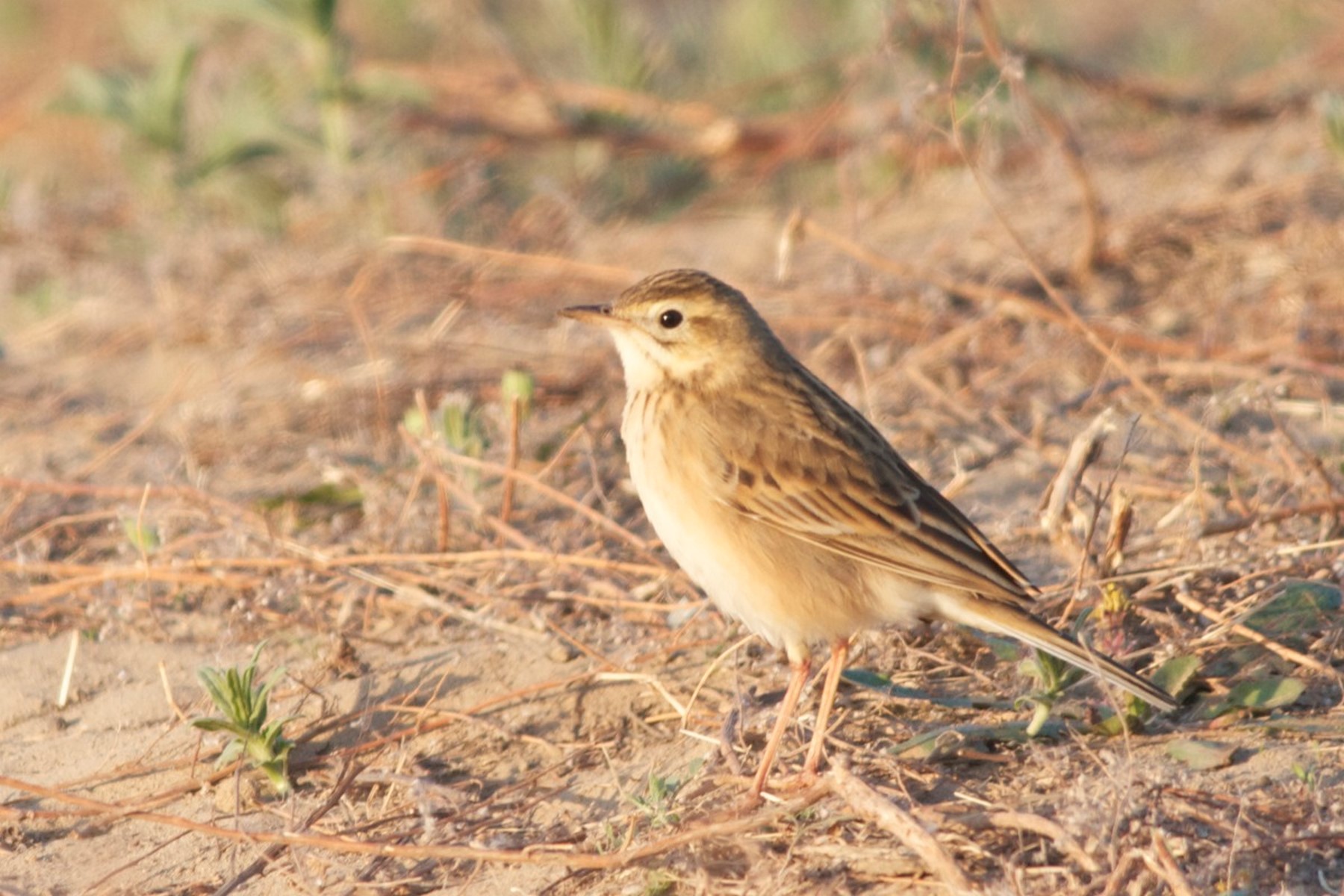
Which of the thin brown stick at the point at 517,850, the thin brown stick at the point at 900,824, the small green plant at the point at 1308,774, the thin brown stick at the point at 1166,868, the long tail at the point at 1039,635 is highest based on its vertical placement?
the long tail at the point at 1039,635

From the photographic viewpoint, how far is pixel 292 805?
4.21m

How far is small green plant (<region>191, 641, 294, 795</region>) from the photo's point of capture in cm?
424

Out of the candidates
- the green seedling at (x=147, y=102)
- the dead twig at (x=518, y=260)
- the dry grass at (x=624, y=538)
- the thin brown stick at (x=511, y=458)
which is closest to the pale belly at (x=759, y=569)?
the dry grass at (x=624, y=538)

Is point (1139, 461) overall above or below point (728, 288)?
below

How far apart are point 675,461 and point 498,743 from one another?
0.97 meters

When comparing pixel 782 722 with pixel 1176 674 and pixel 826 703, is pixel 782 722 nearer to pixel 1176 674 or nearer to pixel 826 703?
pixel 826 703

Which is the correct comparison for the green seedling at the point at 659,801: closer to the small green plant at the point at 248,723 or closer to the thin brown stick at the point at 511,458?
the small green plant at the point at 248,723

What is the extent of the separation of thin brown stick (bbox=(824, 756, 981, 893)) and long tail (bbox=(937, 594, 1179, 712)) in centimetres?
66

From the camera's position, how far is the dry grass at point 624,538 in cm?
391

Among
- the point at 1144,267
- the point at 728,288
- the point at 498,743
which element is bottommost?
the point at 498,743

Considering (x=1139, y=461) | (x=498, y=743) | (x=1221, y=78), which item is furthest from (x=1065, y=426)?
(x=1221, y=78)

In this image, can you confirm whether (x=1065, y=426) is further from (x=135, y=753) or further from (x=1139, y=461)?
(x=135, y=753)

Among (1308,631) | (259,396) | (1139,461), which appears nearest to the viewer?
(1308,631)

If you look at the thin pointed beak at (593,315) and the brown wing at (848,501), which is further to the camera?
the thin pointed beak at (593,315)
